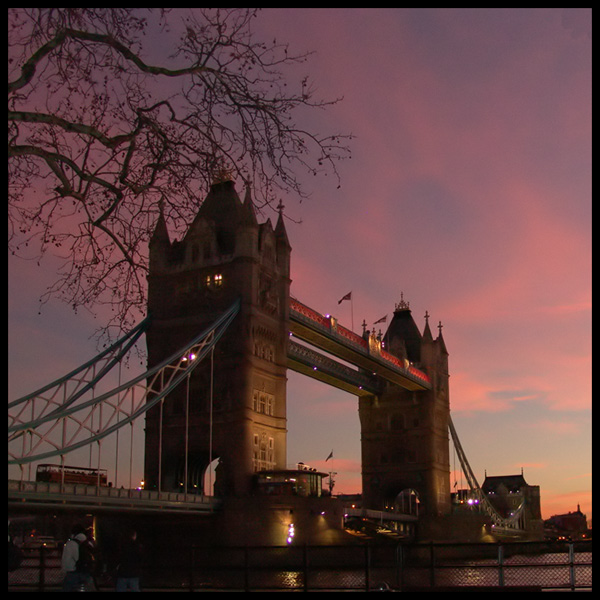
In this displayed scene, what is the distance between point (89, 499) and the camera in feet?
131

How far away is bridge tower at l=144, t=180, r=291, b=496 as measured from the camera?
178 feet

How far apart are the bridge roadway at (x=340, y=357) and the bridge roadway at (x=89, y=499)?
754 inches

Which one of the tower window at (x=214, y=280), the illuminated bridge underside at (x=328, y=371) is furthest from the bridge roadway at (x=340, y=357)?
the tower window at (x=214, y=280)

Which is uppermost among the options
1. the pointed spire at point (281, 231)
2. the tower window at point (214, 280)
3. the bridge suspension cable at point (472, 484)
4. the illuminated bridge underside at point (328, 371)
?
the pointed spire at point (281, 231)

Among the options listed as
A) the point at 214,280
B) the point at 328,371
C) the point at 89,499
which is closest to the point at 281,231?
the point at 214,280

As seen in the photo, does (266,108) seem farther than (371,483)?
No

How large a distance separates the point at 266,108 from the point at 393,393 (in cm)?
7946

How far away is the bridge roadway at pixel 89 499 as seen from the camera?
36938 millimetres

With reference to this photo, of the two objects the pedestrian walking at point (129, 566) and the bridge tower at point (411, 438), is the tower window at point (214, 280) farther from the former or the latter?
the pedestrian walking at point (129, 566)
